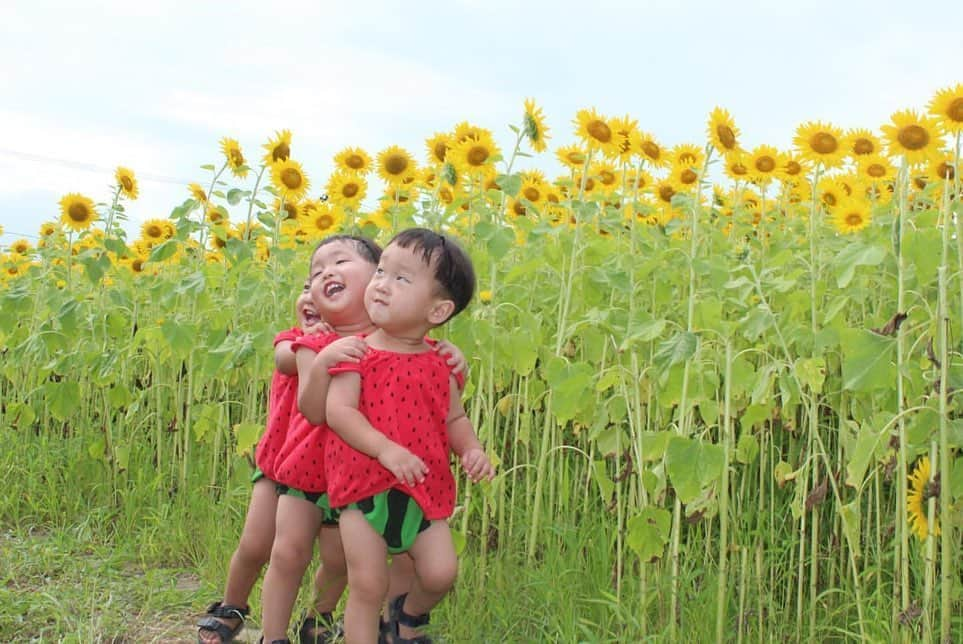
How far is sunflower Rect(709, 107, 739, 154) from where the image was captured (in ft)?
10.8

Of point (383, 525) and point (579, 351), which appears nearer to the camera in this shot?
point (383, 525)

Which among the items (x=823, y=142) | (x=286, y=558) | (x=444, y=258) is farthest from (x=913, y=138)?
(x=286, y=558)

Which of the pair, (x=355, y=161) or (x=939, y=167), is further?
(x=355, y=161)

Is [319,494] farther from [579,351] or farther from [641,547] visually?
[579,351]

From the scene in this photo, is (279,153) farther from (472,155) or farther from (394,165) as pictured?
(472,155)

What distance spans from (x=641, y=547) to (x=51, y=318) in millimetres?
3162

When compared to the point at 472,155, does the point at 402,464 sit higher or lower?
lower

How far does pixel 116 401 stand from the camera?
428 cm

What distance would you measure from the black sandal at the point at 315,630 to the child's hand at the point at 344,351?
0.80m

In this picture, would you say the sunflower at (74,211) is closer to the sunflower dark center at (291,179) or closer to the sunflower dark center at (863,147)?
the sunflower dark center at (291,179)

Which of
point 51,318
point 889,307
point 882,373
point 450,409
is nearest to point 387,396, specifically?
point 450,409

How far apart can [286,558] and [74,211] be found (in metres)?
4.60

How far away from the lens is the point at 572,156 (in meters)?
4.09

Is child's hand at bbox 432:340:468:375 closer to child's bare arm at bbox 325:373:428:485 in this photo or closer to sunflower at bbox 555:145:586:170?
child's bare arm at bbox 325:373:428:485
